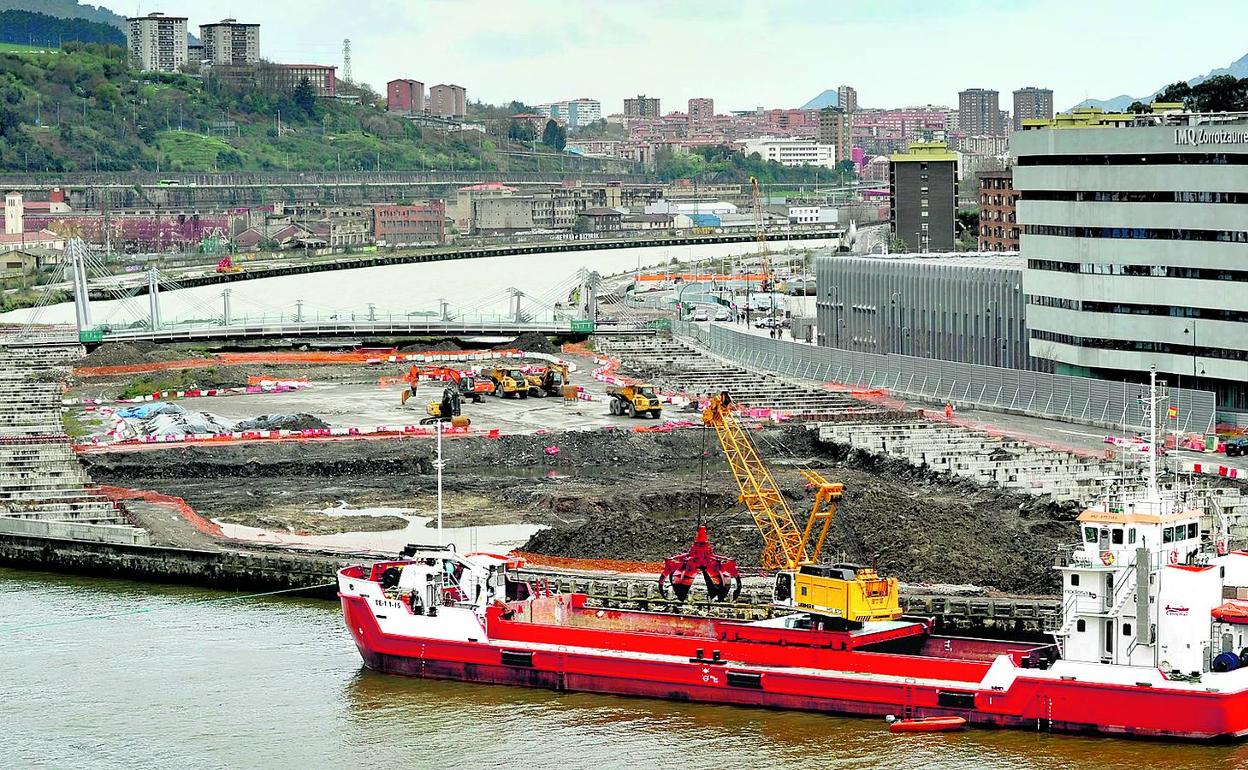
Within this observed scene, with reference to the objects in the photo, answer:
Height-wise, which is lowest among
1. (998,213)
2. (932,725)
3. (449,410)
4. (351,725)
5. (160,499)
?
(351,725)

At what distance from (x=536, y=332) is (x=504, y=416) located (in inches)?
1290

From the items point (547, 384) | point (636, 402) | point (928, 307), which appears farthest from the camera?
point (547, 384)

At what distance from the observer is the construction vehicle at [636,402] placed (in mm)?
72562

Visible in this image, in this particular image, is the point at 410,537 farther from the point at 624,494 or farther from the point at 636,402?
the point at 636,402

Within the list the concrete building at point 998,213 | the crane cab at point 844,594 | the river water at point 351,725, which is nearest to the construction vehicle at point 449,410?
the river water at point 351,725

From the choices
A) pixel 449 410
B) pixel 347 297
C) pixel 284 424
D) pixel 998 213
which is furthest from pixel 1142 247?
pixel 347 297

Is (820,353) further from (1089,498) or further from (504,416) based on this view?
(1089,498)

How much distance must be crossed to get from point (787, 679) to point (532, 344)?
224ft

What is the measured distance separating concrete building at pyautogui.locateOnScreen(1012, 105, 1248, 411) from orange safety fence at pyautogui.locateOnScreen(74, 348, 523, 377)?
35575 millimetres

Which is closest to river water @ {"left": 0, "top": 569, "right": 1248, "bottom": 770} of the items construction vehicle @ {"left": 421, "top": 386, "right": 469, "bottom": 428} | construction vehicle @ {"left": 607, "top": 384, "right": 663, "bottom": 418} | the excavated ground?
the excavated ground

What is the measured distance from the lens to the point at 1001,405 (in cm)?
7025

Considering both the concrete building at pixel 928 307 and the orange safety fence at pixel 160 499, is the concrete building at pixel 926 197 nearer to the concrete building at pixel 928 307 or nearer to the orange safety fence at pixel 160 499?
the concrete building at pixel 928 307

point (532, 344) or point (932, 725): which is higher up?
point (532, 344)

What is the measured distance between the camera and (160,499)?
57.8 meters
